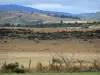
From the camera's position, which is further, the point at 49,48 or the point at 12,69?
the point at 49,48

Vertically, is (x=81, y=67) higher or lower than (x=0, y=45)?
higher

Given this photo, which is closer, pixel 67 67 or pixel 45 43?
pixel 67 67

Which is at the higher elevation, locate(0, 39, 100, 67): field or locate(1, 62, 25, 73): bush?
locate(1, 62, 25, 73): bush

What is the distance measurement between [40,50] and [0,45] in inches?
231

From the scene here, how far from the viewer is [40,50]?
4197 cm

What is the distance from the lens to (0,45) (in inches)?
1781

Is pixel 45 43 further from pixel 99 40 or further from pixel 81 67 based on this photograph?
pixel 81 67

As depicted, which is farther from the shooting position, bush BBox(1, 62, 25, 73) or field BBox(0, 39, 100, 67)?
field BBox(0, 39, 100, 67)

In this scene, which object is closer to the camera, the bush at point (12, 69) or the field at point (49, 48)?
the bush at point (12, 69)

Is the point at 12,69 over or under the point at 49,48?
over

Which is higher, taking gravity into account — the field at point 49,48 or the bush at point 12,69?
the bush at point 12,69

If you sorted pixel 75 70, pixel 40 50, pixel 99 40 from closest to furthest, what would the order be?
pixel 75 70 < pixel 40 50 < pixel 99 40

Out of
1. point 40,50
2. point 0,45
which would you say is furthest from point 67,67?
point 0,45

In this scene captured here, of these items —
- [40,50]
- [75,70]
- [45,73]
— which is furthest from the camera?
[40,50]
